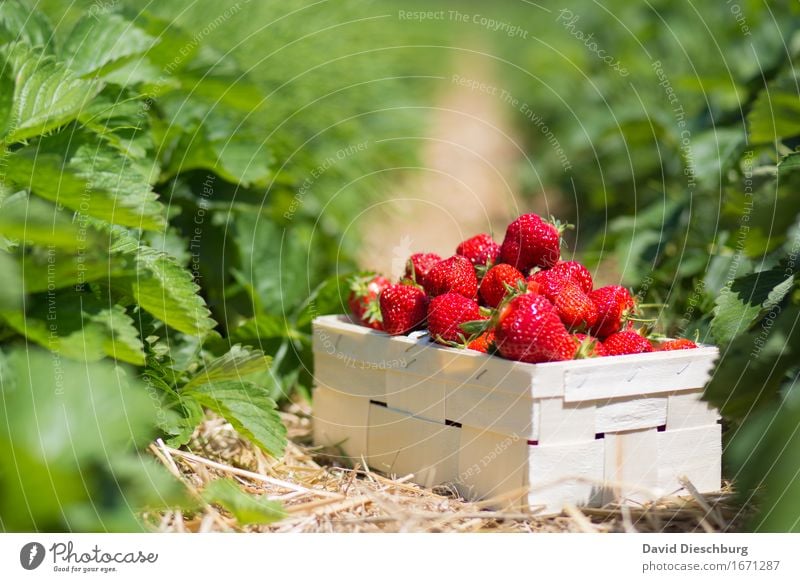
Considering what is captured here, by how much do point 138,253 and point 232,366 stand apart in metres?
0.22

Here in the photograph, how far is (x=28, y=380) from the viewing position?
65cm

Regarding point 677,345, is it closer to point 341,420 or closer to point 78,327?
point 341,420

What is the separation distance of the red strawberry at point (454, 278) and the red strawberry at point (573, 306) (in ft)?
0.50

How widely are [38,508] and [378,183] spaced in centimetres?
196

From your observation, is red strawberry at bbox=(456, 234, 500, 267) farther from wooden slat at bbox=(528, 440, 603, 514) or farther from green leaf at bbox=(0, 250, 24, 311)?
green leaf at bbox=(0, 250, 24, 311)

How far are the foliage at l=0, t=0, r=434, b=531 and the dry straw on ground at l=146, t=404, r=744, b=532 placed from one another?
4 cm

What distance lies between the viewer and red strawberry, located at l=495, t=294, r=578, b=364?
1.10 metres

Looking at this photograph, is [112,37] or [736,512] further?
[112,37]

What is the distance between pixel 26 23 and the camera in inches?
54.7

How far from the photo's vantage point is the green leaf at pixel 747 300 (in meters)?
1.18

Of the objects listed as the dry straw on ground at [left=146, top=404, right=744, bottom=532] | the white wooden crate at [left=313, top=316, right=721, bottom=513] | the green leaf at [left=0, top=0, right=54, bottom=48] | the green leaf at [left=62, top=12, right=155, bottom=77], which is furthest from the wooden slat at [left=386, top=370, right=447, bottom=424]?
the green leaf at [left=0, top=0, right=54, bottom=48]

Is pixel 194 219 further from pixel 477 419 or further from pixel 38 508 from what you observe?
pixel 38 508

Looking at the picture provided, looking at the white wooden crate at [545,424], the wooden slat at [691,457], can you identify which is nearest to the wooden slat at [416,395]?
the white wooden crate at [545,424]

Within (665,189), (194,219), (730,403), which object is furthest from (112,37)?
(665,189)
